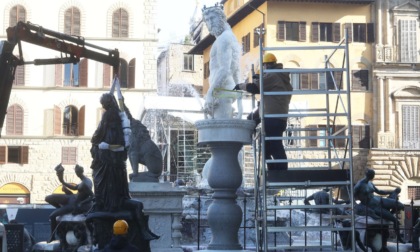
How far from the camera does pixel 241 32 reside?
182 ft

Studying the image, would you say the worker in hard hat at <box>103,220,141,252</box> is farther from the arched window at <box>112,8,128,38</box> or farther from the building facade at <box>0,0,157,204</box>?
the arched window at <box>112,8,128,38</box>

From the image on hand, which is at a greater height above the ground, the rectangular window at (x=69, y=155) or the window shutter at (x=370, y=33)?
the window shutter at (x=370, y=33)

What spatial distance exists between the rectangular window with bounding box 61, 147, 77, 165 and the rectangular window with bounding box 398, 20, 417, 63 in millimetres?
19381

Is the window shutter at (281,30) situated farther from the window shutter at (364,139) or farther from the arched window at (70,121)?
the arched window at (70,121)

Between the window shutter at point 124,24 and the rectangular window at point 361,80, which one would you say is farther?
the window shutter at point 124,24

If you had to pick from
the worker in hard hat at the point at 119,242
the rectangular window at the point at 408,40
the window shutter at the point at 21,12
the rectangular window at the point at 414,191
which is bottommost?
the rectangular window at the point at 414,191

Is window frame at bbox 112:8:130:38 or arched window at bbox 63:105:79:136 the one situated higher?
window frame at bbox 112:8:130:38

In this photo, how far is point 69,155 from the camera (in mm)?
51062

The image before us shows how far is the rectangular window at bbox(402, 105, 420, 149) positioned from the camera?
50531mm

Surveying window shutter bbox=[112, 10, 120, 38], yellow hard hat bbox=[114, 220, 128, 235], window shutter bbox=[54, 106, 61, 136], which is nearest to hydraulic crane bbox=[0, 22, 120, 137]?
yellow hard hat bbox=[114, 220, 128, 235]

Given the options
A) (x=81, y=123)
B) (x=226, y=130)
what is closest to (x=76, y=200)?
(x=226, y=130)

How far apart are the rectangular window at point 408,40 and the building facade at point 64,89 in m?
14.2

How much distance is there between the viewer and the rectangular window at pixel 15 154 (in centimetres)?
5084

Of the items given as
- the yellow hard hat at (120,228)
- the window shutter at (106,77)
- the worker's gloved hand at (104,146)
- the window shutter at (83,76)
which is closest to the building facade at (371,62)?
the window shutter at (106,77)
